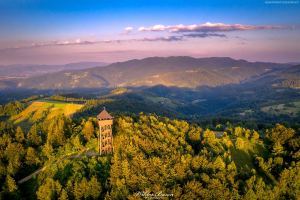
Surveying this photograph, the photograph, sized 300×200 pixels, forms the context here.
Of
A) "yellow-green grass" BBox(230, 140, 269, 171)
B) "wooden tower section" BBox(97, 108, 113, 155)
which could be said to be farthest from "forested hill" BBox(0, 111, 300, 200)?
"wooden tower section" BBox(97, 108, 113, 155)

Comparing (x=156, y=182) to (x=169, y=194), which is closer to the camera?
(x=169, y=194)

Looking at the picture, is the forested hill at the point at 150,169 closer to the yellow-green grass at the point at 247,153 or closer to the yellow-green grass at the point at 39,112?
the yellow-green grass at the point at 247,153

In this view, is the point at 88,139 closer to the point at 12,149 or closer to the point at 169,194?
the point at 12,149

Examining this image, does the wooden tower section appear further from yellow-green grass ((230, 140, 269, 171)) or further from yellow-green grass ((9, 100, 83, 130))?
yellow-green grass ((9, 100, 83, 130))

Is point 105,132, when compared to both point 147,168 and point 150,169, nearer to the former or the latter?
point 147,168

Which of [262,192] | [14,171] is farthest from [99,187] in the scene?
[262,192]

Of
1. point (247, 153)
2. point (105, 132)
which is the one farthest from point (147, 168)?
point (247, 153)

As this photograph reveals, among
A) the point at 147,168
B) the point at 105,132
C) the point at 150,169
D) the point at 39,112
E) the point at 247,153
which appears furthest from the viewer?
the point at 39,112
